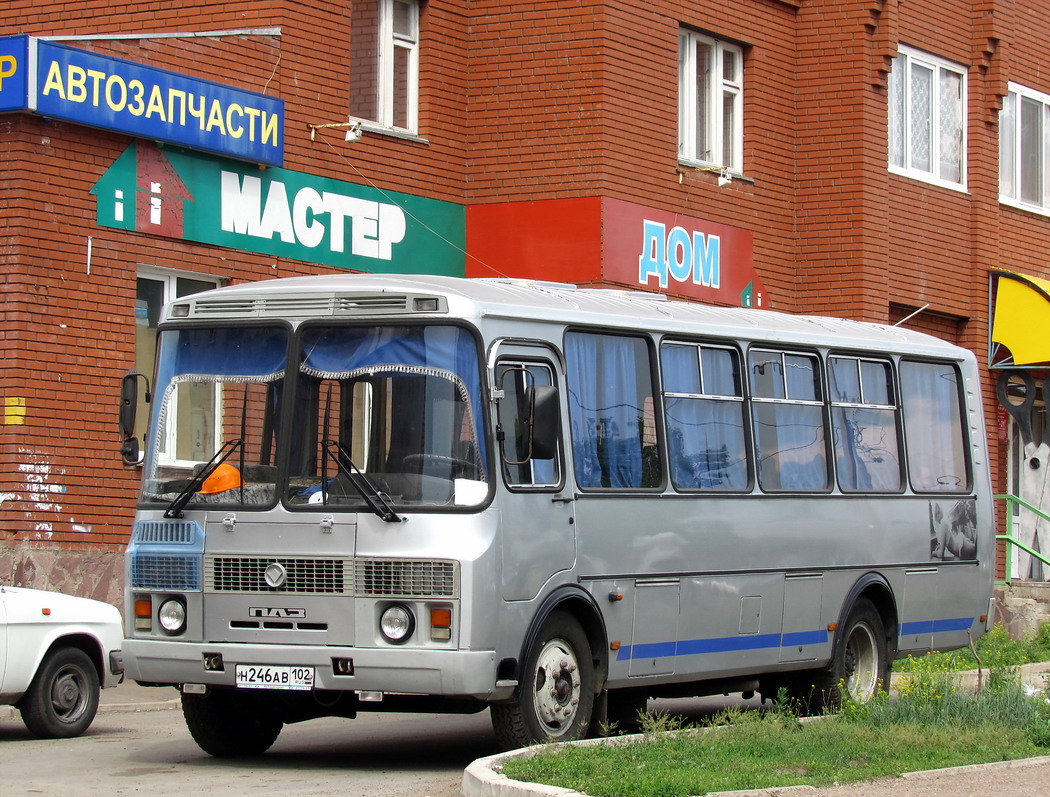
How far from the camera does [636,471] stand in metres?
12.5

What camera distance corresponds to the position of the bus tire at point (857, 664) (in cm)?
1452

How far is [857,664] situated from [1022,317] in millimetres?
13490

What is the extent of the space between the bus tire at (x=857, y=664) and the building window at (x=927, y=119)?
12143mm

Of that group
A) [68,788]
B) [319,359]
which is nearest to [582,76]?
[319,359]

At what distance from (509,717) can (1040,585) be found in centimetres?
1425

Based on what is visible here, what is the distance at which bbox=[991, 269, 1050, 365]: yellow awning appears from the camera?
2708 centimetres

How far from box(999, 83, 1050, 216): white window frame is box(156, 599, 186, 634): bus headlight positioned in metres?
19.5

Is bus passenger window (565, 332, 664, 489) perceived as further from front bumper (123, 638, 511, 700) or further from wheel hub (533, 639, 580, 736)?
front bumper (123, 638, 511, 700)

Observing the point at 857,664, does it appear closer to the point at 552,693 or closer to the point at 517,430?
the point at 552,693

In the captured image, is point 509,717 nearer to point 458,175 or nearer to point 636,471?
point 636,471

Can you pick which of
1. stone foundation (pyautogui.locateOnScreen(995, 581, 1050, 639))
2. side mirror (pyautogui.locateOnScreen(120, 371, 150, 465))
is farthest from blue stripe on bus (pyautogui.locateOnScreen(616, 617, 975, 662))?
stone foundation (pyautogui.locateOnScreen(995, 581, 1050, 639))

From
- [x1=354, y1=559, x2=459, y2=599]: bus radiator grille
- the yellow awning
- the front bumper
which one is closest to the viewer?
the front bumper

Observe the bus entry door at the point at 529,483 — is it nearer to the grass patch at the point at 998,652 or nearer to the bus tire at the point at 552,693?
the bus tire at the point at 552,693

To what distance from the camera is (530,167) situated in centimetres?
2173
